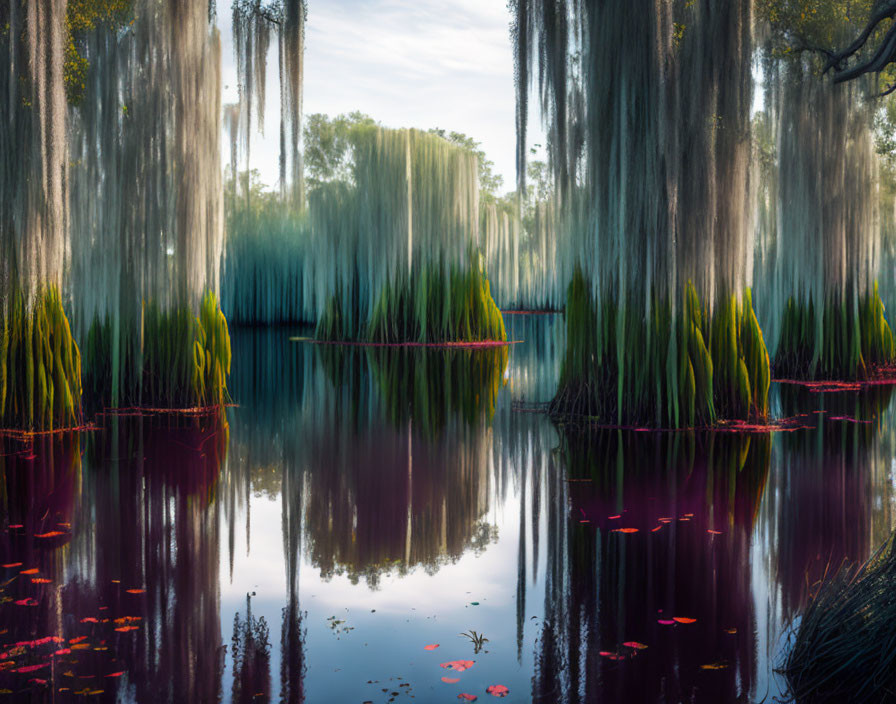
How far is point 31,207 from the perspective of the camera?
7027mm

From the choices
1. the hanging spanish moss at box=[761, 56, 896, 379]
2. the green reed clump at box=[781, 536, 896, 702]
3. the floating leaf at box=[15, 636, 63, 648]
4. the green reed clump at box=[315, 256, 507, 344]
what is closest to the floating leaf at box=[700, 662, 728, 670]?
the green reed clump at box=[781, 536, 896, 702]

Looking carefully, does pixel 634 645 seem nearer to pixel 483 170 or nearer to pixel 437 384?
pixel 437 384

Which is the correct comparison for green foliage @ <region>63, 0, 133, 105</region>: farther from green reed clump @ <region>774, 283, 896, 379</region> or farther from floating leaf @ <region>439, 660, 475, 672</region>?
green reed clump @ <region>774, 283, 896, 379</region>

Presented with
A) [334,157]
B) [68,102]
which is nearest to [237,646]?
[68,102]

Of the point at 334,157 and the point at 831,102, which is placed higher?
the point at 334,157

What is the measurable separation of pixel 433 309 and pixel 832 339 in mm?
9771

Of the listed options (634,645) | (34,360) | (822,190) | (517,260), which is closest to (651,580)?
(634,645)

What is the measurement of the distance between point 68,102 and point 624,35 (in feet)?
17.2

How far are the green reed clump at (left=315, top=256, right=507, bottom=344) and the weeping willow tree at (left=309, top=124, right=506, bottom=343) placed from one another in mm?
23

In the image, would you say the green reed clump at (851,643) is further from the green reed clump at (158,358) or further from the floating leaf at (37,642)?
the green reed clump at (158,358)

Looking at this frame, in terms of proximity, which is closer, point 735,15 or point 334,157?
point 735,15

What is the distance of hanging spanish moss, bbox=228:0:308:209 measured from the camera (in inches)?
338

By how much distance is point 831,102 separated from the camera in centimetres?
1182

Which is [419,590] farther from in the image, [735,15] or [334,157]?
[334,157]
